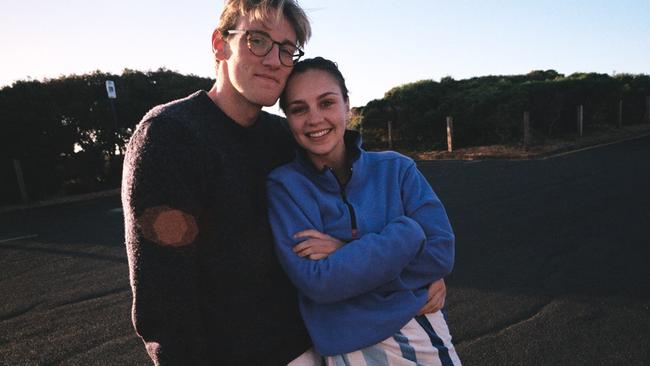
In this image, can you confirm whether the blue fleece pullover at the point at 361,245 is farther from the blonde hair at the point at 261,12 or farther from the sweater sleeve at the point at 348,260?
the blonde hair at the point at 261,12

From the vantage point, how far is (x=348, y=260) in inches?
56.0

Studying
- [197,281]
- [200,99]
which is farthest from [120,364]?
[200,99]

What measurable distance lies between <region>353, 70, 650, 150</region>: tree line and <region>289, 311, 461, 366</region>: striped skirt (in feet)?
53.6

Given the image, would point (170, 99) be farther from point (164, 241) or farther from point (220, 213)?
point (164, 241)

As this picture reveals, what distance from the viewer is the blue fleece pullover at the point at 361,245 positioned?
4.72ft

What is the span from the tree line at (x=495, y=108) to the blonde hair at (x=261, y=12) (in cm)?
1640

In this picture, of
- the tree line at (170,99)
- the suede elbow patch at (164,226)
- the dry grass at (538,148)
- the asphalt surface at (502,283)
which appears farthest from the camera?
the dry grass at (538,148)

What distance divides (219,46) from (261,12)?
0.23 m

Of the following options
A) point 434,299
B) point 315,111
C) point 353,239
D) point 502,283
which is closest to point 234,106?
point 315,111

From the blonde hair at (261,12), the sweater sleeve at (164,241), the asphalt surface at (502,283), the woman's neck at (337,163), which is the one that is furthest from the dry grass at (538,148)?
the sweater sleeve at (164,241)

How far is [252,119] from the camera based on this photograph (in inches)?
66.9

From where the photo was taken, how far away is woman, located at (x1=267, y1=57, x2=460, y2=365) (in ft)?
4.77

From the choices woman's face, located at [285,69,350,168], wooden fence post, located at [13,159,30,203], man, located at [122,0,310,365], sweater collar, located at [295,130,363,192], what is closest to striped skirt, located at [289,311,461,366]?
man, located at [122,0,310,365]

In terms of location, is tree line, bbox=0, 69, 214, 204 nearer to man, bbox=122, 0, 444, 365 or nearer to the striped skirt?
man, bbox=122, 0, 444, 365
